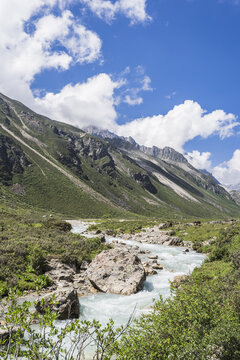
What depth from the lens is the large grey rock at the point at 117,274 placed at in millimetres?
24147

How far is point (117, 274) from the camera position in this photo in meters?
25.9

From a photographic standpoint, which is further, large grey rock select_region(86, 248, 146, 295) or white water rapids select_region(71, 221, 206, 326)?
large grey rock select_region(86, 248, 146, 295)

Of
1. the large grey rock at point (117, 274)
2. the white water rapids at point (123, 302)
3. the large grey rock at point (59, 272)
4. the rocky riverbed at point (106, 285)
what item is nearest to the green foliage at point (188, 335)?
the white water rapids at point (123, 302)

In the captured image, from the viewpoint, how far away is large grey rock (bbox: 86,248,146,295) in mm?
24147

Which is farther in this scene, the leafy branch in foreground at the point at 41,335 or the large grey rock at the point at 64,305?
the large grey rock at the point at 64,305

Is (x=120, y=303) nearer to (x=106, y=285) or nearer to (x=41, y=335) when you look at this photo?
(x=106, y=285)

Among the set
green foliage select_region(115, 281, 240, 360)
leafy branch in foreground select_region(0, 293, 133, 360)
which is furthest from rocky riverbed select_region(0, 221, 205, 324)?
leafy branch in foreground select_region(0, 293, 133, 360)

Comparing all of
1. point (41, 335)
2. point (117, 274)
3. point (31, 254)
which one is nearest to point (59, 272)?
point (31, 254)

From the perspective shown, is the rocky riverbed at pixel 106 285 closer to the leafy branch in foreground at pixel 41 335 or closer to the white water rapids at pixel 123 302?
the white water rapids at pixel 123 302

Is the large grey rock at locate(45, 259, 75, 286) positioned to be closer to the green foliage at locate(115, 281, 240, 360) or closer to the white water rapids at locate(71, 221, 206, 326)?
the white water rapids at locate(71, 221, 206, 326)

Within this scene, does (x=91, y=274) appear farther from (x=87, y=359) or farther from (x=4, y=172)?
(x=4, y=172)

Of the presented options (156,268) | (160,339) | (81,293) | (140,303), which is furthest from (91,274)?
(160,339)

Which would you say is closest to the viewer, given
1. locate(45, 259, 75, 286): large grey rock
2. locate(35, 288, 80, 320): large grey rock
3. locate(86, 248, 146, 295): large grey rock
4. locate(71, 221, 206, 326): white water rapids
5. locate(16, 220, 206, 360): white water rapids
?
locate(35, 288, 80, 320): large grey rock

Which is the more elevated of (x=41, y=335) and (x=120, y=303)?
(x=41, y=335)
